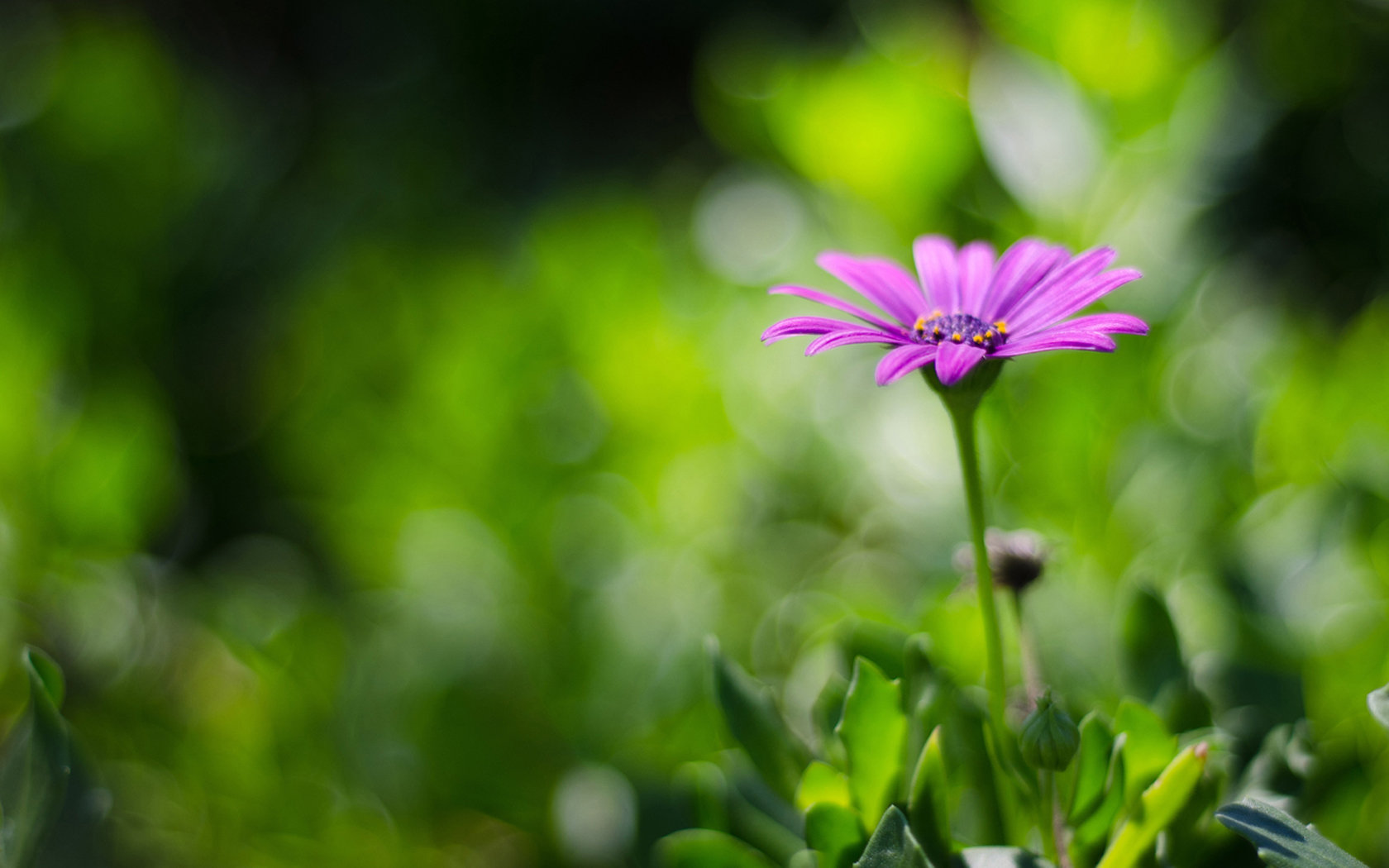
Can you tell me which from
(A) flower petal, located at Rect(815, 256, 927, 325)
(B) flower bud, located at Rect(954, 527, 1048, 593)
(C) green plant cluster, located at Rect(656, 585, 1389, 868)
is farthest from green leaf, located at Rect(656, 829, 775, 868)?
(A) flower petal, located at Rect(815, 256, 927, 325)

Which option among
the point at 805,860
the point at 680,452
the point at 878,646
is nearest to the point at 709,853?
the point at 805,860

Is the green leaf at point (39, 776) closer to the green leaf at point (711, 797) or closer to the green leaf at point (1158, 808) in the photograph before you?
the green leaf at point (711, 797)

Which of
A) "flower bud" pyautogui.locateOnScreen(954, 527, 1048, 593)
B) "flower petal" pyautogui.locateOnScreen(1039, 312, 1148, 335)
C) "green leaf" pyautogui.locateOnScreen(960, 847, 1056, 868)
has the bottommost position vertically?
"green leaf" pyautogui.locateOnScreen(960, 847, 1056, 868)

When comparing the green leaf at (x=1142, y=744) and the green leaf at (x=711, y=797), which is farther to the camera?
the green leaf at (x=711, y=797)

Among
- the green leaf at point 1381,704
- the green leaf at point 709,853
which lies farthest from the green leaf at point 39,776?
the green leaf at point 1381,704

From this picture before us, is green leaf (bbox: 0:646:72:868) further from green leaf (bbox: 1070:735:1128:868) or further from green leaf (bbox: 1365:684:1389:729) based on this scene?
green leaf (bbox: 1365:684:1389:729)
